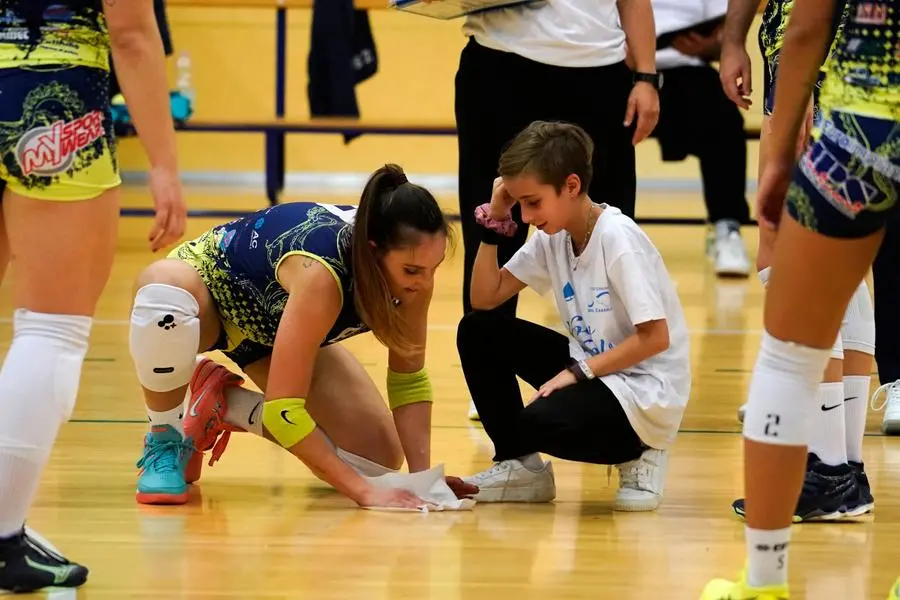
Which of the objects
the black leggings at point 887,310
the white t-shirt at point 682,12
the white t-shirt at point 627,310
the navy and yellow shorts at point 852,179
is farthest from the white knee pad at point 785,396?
the white t-shirt at point 682,12

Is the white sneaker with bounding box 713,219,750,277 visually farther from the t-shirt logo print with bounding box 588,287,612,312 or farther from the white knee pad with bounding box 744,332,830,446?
the white knee pad with bounding box 744,332,830,446

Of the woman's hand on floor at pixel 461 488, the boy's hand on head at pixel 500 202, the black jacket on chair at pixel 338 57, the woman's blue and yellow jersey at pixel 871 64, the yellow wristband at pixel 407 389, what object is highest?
the woman's blue and yellow jersey at pixel 871 64

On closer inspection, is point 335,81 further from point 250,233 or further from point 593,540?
point 593,540

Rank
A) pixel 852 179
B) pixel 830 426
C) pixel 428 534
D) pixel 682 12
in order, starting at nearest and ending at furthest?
pixel 852 179 < pixel 428 534 < pixel 830 426 < pixel 682 12

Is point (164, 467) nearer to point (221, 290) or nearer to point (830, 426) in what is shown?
point (221, 290)

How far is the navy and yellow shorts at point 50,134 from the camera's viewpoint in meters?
1.84

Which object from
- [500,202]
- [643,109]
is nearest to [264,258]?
[500,202]

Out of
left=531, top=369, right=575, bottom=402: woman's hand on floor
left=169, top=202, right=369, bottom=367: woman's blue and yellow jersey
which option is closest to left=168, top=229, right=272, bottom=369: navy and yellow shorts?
left=169, top=202, right=369, bottom=367: woman's blue and yellow jersey

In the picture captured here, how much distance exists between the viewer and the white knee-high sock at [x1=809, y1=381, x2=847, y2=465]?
2434mm

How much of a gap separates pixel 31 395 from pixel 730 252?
4190mm

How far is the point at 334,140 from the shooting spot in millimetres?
9086

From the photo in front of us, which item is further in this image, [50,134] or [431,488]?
[431,488]

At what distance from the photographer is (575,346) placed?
264cm

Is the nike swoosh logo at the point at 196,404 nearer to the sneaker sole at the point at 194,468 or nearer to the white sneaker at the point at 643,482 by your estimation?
the sneaker sole at the point at 194,468
